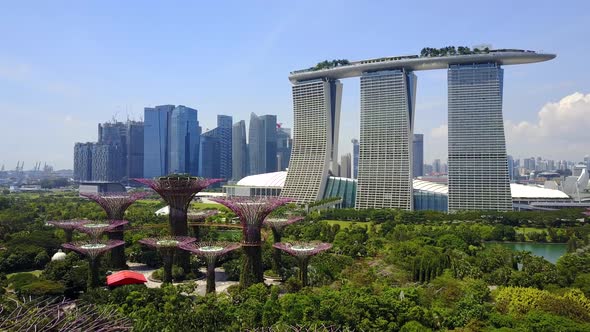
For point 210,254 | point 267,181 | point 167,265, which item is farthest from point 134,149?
point 210,254

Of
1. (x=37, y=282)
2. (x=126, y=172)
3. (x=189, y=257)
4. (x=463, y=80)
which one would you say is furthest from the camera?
(x=126, y=172)

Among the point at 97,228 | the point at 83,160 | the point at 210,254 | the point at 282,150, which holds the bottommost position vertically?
the point at 210,254

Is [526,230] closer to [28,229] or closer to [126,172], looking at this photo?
[28,229]

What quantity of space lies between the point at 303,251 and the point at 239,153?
500 ft

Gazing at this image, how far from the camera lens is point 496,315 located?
995 inches

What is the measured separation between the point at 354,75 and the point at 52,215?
5959cm

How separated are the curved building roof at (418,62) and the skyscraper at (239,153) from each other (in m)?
93.2

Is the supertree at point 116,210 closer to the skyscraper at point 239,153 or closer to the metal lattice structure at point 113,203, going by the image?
the metal lattice structure at point 113,203

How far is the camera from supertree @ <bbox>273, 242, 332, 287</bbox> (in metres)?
34.2

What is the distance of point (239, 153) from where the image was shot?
604 feet

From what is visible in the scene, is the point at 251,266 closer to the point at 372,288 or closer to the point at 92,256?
the point at 372,288

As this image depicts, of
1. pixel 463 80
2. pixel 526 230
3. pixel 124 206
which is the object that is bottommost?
pixel 526 230

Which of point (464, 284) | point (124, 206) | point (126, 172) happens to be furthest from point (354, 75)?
point (126, 172)

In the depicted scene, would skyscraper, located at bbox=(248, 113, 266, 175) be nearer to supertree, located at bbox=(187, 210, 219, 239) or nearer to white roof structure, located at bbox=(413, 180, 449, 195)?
white roof structure, located at bbox=(413, 180, 449, 195)
